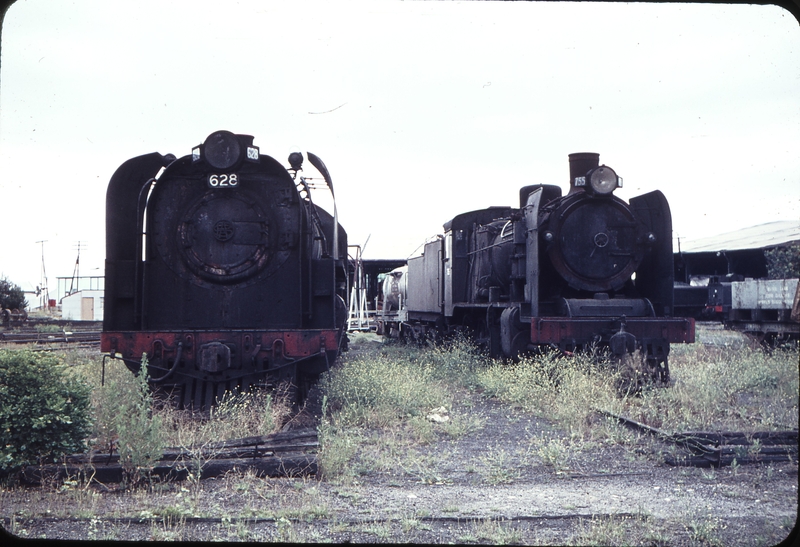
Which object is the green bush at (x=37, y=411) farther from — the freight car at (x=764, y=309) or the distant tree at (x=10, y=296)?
the distant tree at (x=10, y=296)

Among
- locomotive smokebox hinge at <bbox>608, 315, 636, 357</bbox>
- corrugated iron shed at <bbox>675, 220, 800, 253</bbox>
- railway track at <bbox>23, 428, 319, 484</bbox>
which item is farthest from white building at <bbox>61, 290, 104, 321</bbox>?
railway track at <bbox>23, 428, 319, 484</bbox>

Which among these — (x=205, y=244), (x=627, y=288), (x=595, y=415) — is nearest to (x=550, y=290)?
(x=627, y=288)

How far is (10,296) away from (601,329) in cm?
2670

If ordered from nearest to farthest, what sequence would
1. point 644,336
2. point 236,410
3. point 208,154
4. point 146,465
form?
point 146,465, point 236,410, point 208,154, point 644,336

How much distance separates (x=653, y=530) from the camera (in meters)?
3.89

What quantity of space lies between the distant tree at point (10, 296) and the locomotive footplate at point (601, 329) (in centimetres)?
2414

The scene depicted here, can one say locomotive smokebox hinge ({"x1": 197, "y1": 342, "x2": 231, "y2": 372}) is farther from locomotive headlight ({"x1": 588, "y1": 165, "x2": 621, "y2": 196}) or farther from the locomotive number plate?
locomotive headlight ({"x1": 588, "y1": 165, "x2": 621, "y2": 196})

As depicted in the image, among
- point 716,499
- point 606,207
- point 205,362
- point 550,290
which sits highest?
point 606,207

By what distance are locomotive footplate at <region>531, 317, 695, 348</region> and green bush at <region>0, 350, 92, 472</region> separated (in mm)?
5867

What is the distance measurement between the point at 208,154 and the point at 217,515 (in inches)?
175

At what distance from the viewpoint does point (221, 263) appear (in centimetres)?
744

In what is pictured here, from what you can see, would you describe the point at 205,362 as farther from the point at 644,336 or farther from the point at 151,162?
the point at 644,336

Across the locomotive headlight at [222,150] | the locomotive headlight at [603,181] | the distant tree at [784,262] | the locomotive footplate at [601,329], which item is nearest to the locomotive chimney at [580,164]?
the locomotive headlight at [603,181]

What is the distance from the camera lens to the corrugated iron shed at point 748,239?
18.2m
